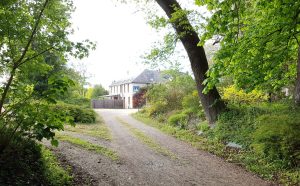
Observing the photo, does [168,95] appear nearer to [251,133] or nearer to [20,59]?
[251,133]

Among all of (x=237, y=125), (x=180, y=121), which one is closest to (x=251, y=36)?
(x=237, y=125)

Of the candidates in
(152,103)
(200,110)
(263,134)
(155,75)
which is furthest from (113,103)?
(263,134)

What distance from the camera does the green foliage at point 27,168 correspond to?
4.39 meters

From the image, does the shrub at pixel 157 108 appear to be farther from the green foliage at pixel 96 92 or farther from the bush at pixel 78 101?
the green foliage at pixel 96 92

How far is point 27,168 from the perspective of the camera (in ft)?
15.9

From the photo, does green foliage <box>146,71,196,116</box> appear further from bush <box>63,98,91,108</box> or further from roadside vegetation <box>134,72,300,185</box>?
bush <box>63,98,91,108</box>

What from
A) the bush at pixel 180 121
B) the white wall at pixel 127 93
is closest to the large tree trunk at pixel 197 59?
the bush at pixel 180 121

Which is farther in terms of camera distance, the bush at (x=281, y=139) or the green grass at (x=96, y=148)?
the green grass at (x=96, y=148)

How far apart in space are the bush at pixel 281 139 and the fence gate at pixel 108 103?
3819 centimetres

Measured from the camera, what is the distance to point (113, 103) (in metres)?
46.1

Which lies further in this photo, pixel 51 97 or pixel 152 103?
pixel 152 103

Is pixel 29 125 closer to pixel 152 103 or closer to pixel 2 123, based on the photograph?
pixel 2 123

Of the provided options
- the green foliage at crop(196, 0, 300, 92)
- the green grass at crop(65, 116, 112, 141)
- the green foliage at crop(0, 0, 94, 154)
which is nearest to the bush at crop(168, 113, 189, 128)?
the green grass at crop(65, 116, 112, 141)

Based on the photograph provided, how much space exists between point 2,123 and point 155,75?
46.9m
